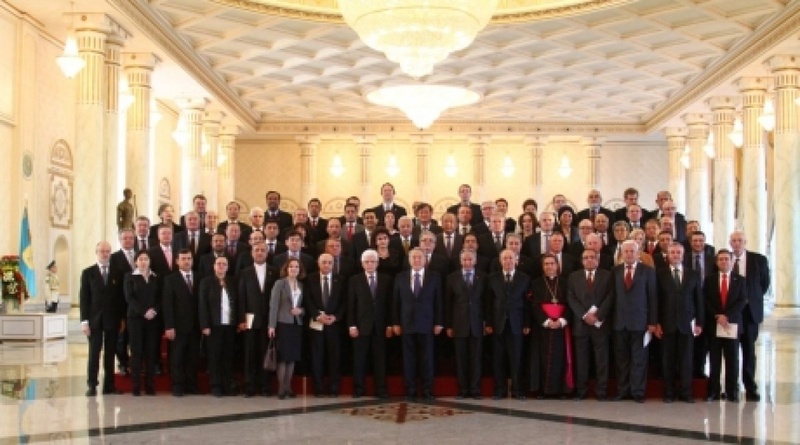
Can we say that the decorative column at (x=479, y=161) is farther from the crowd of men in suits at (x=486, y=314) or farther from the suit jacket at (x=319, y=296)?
the suit jacket at (x=319, y=296)

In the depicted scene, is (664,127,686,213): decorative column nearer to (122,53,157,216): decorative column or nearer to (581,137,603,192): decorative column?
(581,137,603,192): decorative column

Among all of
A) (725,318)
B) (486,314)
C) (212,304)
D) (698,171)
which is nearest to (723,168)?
(698,171)

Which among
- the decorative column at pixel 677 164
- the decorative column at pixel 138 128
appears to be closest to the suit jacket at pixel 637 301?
the decorative column at pixel 138 128

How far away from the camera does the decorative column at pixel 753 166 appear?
2020 cm

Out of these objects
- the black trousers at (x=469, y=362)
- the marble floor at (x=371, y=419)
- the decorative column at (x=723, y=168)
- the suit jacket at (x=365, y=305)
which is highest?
the decorative column at (x=723, y=168)

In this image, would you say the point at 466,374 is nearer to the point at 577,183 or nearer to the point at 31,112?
the point at 31,112

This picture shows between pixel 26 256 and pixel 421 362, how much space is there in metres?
10.4

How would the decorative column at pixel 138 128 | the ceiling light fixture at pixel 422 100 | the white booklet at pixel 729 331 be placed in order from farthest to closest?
the ceiling light fixture at pixel 422 100 → the decorative column at pixel 138 128 → the white booklet at pixel 729 331

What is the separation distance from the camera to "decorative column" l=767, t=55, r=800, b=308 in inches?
716

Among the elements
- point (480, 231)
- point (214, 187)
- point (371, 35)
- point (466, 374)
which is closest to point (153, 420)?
point (466, 374)

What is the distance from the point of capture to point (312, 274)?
937 cm

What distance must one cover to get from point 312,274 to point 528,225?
3133mm

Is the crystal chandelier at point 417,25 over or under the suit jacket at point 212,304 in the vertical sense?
over

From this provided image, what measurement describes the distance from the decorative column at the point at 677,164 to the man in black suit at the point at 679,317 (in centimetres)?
2243
